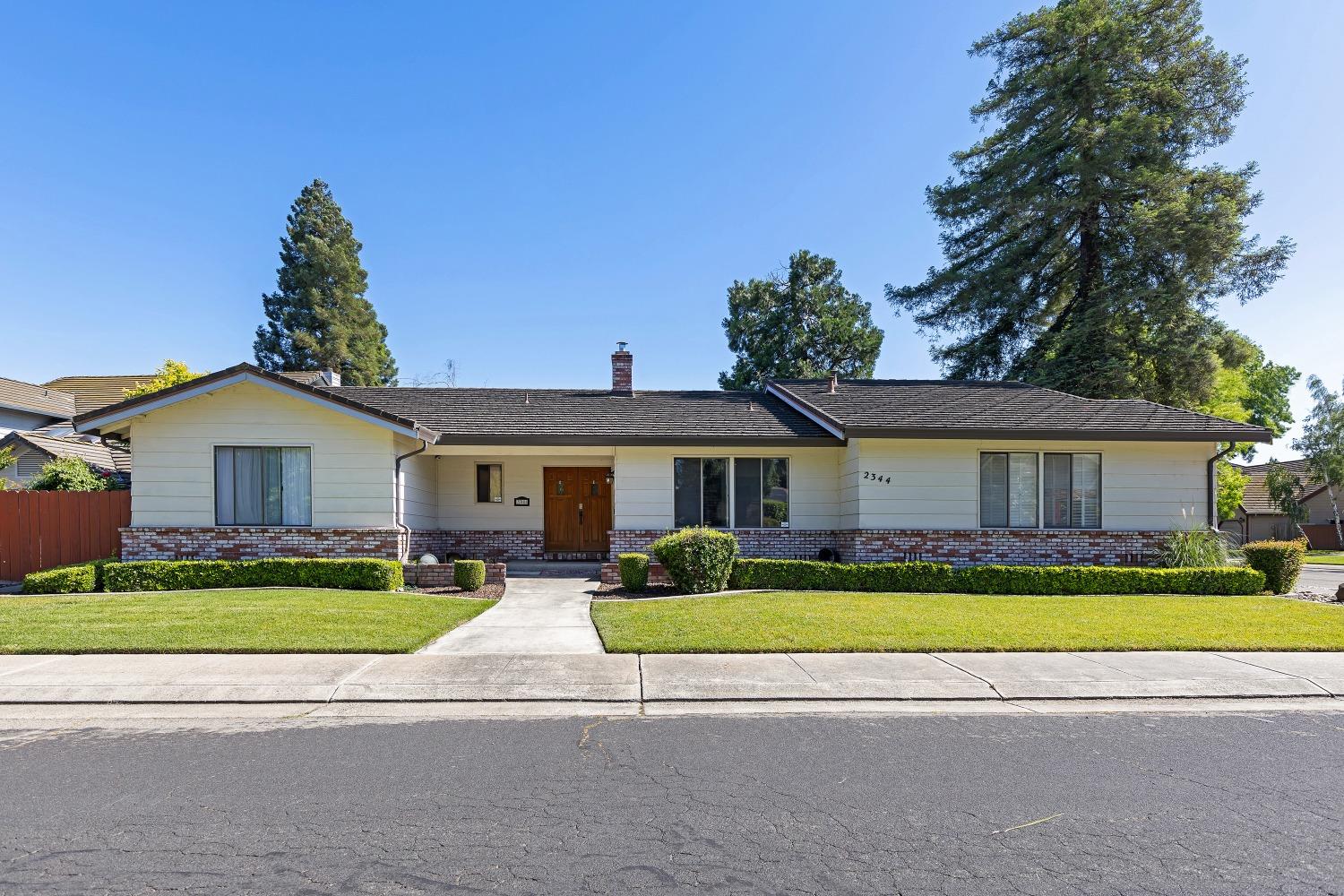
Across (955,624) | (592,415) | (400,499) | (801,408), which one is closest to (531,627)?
(955,624)

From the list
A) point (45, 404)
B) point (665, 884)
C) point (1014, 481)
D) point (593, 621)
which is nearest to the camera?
point (665, 884)

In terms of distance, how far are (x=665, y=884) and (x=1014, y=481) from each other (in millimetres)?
13853

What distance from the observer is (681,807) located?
4.21 m

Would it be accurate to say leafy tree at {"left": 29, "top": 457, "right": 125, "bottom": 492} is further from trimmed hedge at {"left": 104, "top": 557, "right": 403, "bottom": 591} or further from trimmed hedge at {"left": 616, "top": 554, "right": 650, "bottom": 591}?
trimmed hedge at {"left": 616, "top": 554, "right": 650, "bottom": 591}

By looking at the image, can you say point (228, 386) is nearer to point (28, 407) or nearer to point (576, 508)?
point (576, 508)

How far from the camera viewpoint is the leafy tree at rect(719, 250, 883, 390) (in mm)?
37438

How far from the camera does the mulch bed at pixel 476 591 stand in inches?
490

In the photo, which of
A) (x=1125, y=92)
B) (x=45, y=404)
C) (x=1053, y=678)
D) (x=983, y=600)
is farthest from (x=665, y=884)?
(x=45, y=404)

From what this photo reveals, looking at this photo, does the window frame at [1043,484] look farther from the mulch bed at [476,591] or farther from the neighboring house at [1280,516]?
the neighboring house at [1280,516]

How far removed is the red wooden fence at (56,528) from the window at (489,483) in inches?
273

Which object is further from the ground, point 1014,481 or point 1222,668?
point 1014,481

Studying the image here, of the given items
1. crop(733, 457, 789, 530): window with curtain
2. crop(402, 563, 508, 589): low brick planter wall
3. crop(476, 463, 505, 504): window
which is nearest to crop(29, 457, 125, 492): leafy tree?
crop(402, 563, 508, 589): low brick planter wall

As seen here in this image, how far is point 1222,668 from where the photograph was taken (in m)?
7.48

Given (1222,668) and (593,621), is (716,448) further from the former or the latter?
(1222,668)
